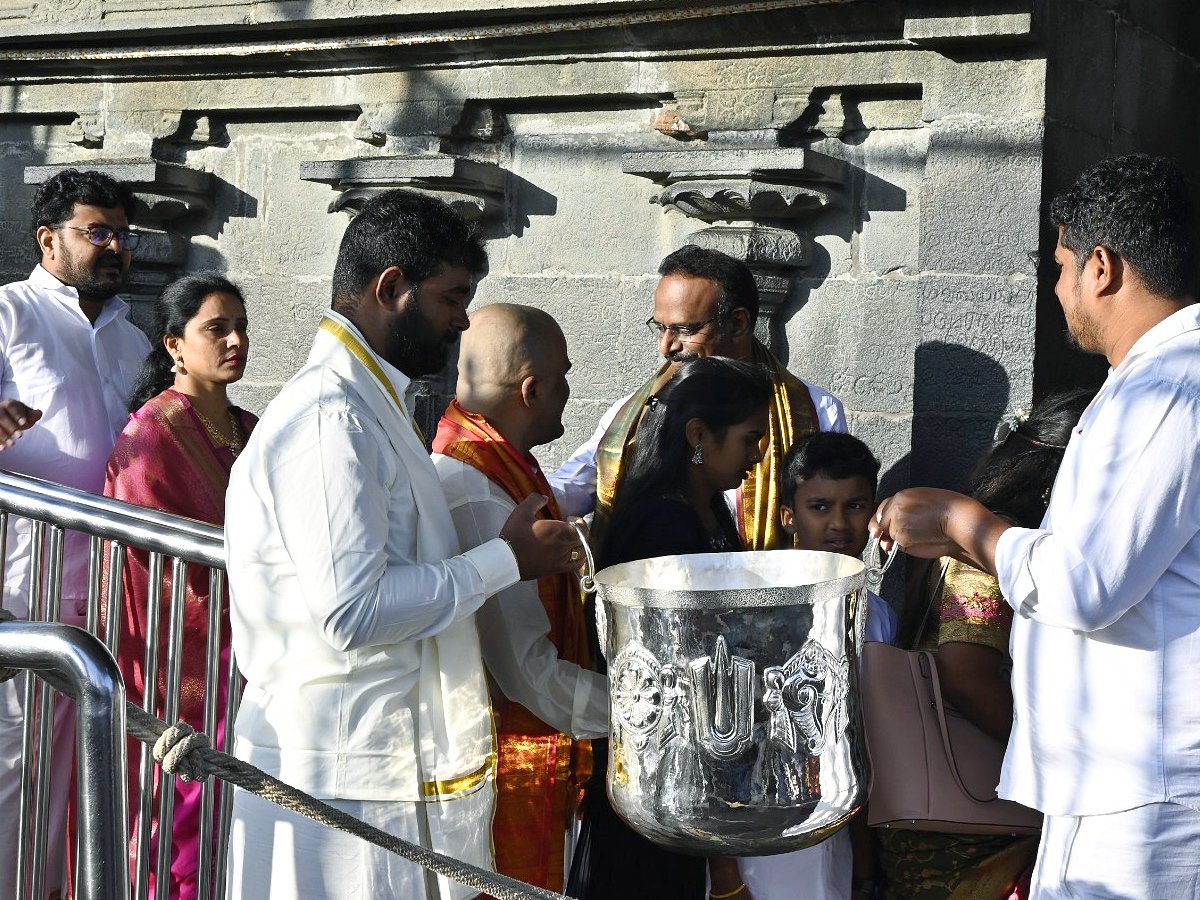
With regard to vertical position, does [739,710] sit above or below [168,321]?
below

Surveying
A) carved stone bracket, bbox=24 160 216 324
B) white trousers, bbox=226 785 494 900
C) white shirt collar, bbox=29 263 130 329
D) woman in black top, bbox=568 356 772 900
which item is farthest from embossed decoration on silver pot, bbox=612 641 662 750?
carved stone bracket, bbox=24 160 216 324

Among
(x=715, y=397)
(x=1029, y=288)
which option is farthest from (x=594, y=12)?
(x=715, y=397)

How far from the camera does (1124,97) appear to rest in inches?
180

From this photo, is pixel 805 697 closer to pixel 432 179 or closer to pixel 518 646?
pixel 518 646

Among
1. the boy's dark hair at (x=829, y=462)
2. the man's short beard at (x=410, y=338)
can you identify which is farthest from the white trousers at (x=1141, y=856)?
the man's short beard at (x=410, y=338)

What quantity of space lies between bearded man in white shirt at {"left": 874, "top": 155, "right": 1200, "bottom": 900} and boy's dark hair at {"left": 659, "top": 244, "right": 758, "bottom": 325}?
5.33 ft

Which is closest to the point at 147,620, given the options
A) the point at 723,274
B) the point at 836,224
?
the point at 723,274

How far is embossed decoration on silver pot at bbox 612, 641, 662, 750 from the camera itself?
88.7 inches

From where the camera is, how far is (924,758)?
2701mm

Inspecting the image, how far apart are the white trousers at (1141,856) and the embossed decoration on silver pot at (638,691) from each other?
0.71m

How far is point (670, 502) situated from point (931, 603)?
55 centimetres

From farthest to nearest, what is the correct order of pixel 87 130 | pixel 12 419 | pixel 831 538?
pixel 87 130 → pixel 12 419 → pixel 831 538

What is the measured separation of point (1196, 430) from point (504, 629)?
1.29m

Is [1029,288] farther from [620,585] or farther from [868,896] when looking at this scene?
[620,585]
